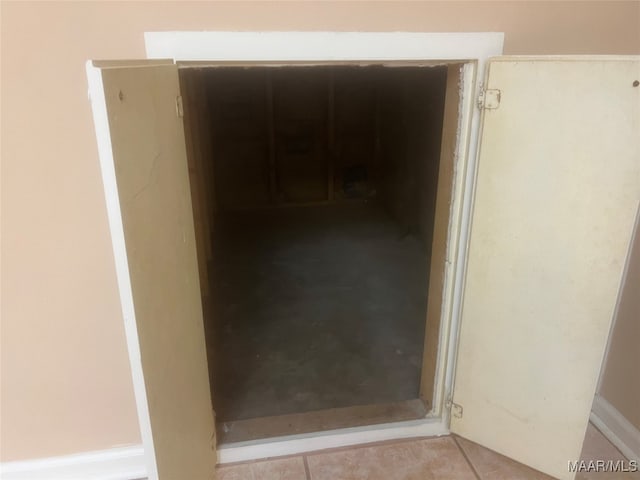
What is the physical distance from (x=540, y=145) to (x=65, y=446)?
196 cm

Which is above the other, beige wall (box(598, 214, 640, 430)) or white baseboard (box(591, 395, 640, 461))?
beige wall (box(598, 214, 640, 430))

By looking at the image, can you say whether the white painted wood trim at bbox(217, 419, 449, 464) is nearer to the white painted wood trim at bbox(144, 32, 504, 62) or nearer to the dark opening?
the dark opening

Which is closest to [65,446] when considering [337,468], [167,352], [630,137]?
[167,352]

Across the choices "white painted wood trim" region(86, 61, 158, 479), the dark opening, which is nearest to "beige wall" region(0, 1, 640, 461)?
"white painted wood trim" region(86, 61, 158, 479)

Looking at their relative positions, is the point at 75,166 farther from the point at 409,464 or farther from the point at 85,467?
the point at 409,464

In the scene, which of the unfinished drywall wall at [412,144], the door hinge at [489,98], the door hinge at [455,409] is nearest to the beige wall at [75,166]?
the door hinge at [489,98]

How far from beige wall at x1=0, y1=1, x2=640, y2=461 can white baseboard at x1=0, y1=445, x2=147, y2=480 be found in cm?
4

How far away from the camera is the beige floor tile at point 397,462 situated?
1.85 metres

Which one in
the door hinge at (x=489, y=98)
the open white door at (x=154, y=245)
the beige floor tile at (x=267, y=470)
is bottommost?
the beige floor tile at (x=267, y=470)

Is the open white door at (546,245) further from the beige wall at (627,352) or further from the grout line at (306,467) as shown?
the grout line at (306,467)

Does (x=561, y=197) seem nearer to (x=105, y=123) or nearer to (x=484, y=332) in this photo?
(x=484, y=332)

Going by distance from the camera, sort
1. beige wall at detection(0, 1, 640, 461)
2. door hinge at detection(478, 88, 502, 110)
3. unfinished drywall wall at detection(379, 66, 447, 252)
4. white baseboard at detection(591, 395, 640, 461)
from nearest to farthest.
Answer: beige wall at detection(0, 1, 640, 461) < door hinge at detection(478, 88, 502, 110) < white baseboard at detection(591, 395, 640, 461) < unfinished drywall wall at detection(379, 66, 447, 252)

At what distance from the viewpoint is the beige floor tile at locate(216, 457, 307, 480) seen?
1852 mm

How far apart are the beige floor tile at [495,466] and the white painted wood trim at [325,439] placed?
13 centimetres
